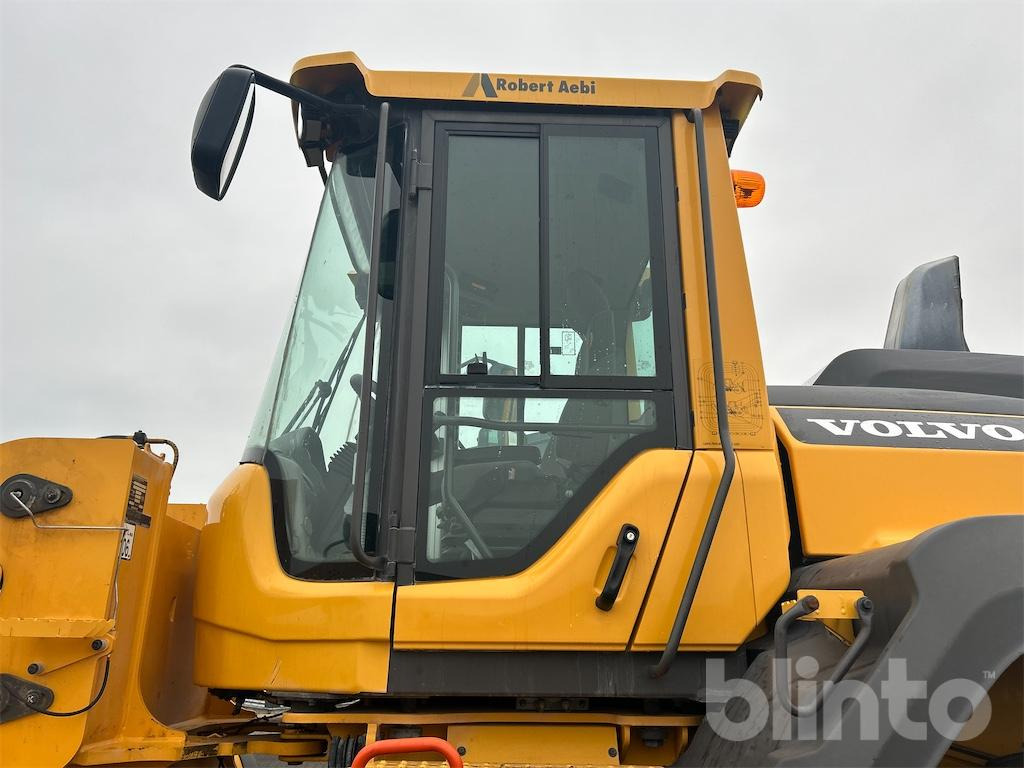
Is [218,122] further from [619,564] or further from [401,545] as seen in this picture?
[619,564]

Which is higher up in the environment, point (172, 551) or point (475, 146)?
point (475, 146)

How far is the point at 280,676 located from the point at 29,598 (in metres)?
0.77

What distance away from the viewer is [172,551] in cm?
281

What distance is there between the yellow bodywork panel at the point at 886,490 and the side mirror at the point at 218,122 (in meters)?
1.92

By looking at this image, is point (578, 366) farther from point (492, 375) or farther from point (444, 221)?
point (444, 221)

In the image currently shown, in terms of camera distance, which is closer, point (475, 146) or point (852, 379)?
point (475, 146)

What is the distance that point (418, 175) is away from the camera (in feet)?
8.38

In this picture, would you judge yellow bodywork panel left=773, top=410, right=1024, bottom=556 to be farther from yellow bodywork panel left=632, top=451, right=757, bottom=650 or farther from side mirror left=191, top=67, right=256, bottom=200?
side mirror left=191, top=67, right=256, bottom=200

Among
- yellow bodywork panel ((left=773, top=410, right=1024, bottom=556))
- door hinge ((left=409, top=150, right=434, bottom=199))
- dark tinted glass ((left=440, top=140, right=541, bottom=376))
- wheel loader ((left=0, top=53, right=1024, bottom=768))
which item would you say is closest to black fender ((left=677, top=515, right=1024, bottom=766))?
wheel loader ((left=0, top=53, right=1024, bottom=768))

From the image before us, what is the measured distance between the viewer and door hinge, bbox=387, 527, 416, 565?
2.26 m

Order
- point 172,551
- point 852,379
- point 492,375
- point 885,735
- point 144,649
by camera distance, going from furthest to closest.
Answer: point 852,379 < point 172,551 < point 144,649 < point 492,375 < point 885,735

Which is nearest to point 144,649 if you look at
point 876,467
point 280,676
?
point 280,676

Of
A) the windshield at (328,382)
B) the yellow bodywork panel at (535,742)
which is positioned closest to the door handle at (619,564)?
the yellow bodywork panel at (535,742)

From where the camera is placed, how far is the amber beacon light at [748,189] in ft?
9.98
